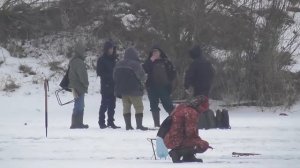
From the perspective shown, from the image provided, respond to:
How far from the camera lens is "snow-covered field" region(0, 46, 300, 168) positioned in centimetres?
920

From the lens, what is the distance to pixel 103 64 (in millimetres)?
13578

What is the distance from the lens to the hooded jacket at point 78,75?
43.6 ft

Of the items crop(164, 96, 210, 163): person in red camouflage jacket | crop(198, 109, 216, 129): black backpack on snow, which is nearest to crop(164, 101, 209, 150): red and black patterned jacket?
crop(164, 96, 210, 163): person in red camouflage jacket

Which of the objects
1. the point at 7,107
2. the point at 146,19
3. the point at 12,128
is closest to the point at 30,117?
the point at 7,107

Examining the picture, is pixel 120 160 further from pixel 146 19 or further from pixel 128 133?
pixel 146 19

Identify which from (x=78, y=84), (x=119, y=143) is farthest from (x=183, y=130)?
(x=78, y=84)

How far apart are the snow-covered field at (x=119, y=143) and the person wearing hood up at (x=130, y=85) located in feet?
1.30

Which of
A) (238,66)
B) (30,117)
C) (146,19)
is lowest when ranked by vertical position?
(30,117)

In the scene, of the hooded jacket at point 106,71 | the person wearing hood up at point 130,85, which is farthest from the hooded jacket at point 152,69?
the hooded jacket at point 106,71

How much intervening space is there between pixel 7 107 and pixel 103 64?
4818 mm

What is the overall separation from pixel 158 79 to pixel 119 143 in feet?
8.89

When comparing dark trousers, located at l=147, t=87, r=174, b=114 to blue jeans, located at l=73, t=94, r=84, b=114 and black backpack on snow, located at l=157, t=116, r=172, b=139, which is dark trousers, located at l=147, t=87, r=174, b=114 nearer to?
blue jeans, located at l=73, t=94, r=84, b=114

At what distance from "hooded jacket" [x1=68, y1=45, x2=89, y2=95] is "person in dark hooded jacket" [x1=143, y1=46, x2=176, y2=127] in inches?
50.1

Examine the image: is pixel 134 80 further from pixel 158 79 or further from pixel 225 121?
pixel 225 121
